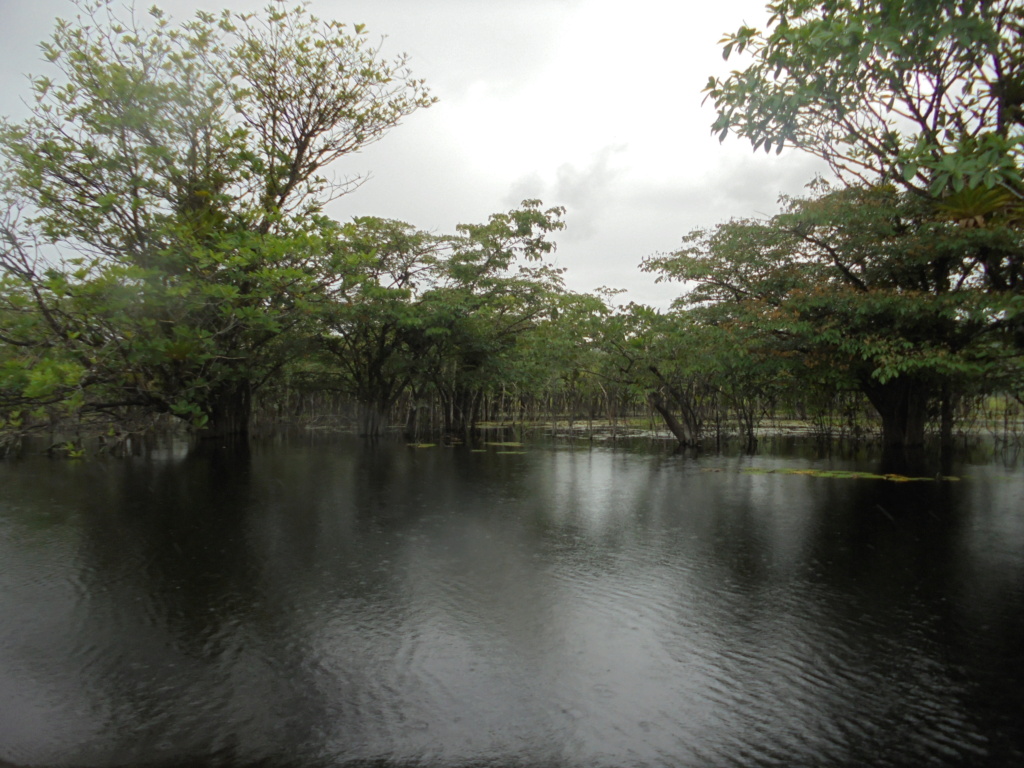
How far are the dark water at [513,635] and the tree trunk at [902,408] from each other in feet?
31.9

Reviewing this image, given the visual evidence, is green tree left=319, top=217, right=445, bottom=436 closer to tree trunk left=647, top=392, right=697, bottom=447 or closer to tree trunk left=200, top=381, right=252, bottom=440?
tree trunk left=200, top=381, right=252, bottom=440

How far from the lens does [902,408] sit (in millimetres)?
19281

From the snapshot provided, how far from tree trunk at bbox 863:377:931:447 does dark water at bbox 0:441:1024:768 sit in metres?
9.72

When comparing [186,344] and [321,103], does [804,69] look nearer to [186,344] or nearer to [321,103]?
[186,344]

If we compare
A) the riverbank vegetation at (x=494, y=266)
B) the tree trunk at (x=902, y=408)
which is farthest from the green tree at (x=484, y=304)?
the tree trunk at (x=902, y=408)

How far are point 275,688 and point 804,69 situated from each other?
6.92 m

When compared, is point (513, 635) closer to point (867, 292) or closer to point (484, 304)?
point (867, 292)

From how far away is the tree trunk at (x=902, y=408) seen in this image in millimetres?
18891

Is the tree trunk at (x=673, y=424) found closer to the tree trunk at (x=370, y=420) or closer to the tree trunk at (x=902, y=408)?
the tree trunk at (x=902, y=408)

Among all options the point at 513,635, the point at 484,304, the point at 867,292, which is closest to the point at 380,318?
the point at 484,304

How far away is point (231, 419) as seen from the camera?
24.8m

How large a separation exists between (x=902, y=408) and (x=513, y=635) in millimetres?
18092

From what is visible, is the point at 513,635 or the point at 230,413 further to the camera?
the point at 230,413

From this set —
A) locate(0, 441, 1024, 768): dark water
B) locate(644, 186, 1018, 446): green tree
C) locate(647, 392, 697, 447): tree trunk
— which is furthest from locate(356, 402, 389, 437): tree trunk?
locate(0, 441, 1024, 768): dark water
